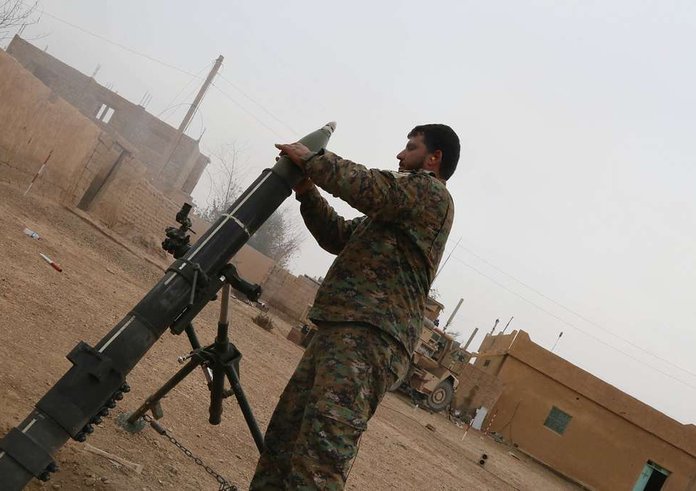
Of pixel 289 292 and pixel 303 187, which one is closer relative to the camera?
pixel 303 187

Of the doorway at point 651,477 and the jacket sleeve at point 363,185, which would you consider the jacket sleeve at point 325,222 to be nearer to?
the jacket sleeve at point 363,185

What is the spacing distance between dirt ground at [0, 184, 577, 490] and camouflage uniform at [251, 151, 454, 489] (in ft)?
3.25

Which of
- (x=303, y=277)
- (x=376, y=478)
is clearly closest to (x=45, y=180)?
(x=376, y=478)

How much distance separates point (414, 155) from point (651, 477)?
77.9ft

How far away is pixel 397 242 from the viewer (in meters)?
2.35

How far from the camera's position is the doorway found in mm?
21656

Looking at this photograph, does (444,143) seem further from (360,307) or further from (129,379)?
(129,379)

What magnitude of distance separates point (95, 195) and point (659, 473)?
20.4 metres

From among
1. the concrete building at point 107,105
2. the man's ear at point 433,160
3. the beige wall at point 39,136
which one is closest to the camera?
the man's ear at point 433,160

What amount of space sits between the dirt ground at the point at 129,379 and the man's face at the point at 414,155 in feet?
5.88

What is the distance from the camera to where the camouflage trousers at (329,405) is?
2.01 metres

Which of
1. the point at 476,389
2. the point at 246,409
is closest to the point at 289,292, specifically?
the point at 476,389

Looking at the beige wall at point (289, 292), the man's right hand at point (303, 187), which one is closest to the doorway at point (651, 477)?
the beige wall at point (289, 292)

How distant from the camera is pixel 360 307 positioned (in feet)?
7.40
